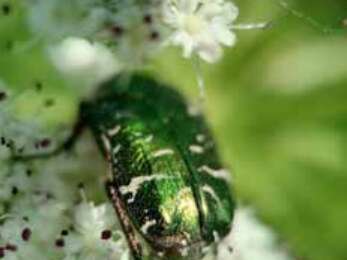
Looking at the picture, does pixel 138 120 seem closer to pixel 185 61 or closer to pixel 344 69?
pixel 185 61

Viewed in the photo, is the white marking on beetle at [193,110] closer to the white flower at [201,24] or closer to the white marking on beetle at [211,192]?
the white flower at [201,24]

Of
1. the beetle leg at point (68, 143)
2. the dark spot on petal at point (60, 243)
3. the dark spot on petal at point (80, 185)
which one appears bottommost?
the dark spot on petal at point (80, 185)

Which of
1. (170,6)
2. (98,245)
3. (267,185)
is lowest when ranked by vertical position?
(267,185)

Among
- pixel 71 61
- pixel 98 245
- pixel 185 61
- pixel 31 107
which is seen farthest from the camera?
pixel 185 61

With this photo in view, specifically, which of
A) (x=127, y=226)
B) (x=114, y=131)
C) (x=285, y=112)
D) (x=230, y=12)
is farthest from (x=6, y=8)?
(x=285, y=112)

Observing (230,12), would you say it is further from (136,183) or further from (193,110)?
(136,183)

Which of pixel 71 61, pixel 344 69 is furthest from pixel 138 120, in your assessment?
pixel 344 69

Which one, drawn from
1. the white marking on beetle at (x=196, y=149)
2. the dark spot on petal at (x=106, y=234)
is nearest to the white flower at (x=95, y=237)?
the dark spot on petal at (x=106, y=234)

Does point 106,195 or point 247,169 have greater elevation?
point 106,195
